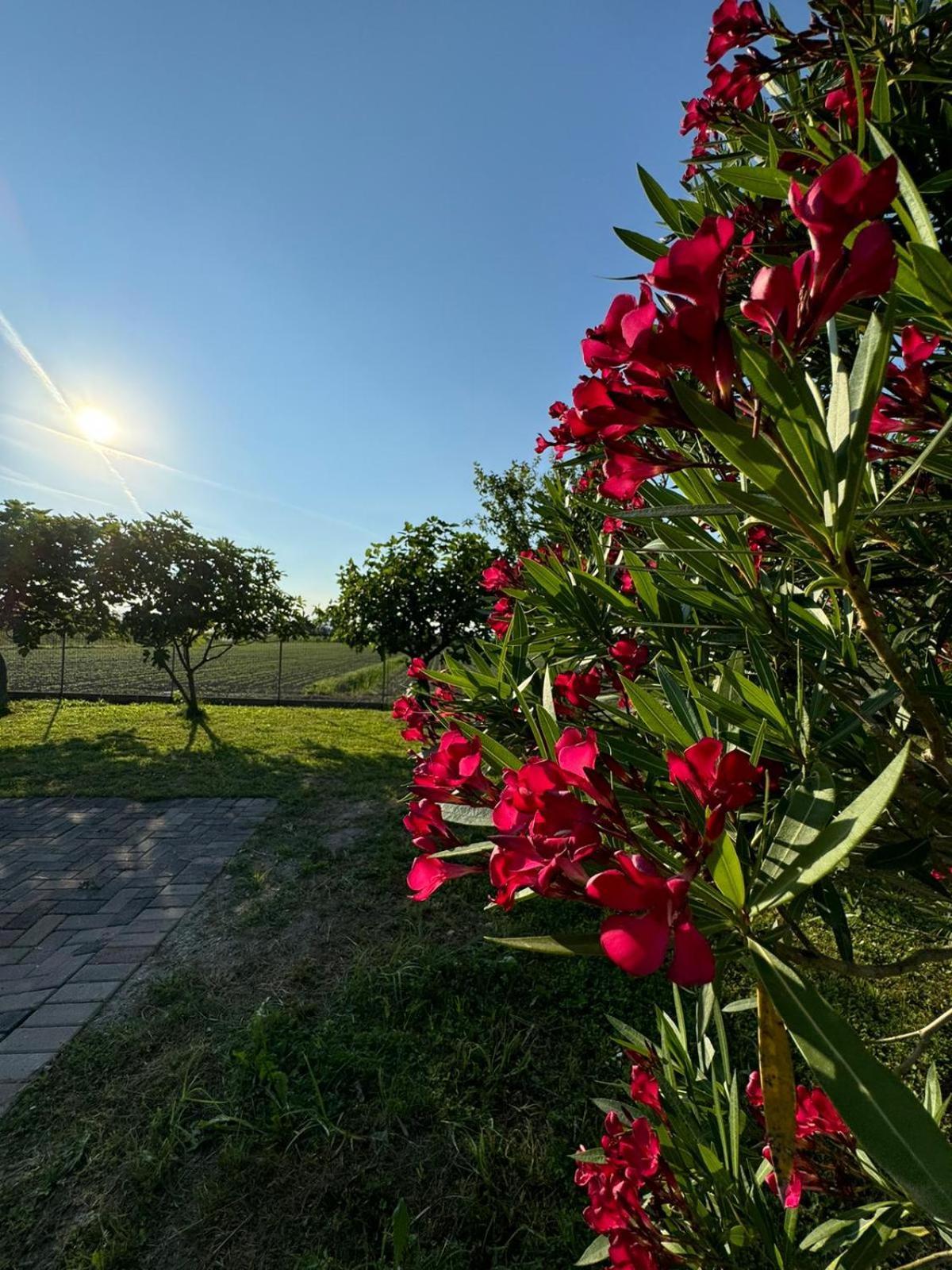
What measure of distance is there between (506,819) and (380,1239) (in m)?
1.55

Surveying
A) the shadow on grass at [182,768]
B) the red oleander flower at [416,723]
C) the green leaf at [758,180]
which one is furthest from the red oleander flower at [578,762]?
the shadow on grass at [182,768]

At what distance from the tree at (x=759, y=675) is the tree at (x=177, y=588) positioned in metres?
8.55

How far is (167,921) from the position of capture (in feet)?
9.17

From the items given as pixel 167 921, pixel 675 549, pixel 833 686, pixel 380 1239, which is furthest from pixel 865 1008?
pixel 167 921

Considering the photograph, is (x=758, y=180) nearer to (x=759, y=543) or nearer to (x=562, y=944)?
(x=759, y=543)

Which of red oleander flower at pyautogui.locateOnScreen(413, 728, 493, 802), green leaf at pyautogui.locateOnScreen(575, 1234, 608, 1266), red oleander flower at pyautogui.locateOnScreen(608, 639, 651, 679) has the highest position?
red oleander flower at pyautogui.locateOnScreen(608, 639, 651, 679)

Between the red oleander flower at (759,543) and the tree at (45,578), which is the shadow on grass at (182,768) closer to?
the tree at (45,578)

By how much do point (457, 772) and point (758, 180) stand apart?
2.51 ft

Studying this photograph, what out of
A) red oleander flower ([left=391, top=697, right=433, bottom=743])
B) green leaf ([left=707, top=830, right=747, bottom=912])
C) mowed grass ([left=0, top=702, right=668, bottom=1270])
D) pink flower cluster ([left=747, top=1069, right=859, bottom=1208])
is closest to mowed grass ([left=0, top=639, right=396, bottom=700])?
mowed grass ([left=0, top=702, right=668, bottom=1270])

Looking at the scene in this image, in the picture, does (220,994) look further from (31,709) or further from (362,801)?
(31,709)

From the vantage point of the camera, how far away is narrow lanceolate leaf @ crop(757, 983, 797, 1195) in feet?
1.67

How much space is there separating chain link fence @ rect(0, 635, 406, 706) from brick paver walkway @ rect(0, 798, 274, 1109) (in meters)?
3.92

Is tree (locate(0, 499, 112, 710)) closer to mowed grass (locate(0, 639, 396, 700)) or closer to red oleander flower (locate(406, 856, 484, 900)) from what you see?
mowed grass (locate(0, 639, 396, 700))

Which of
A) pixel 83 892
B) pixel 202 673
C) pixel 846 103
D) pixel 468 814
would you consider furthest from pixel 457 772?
pixel 202 673
